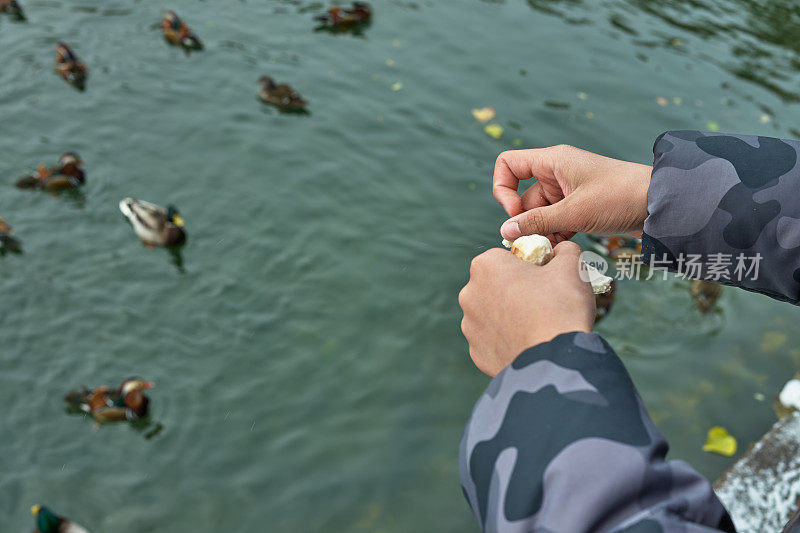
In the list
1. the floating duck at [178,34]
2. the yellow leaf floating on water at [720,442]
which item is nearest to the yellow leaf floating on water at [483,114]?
the floating duck at [178,34]

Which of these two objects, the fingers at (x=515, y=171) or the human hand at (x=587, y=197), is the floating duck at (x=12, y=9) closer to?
the fingers at (x=515, y=171)

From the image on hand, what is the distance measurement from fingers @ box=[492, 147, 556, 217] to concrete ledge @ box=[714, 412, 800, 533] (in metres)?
2.65

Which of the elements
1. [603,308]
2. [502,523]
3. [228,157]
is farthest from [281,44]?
[502,523]

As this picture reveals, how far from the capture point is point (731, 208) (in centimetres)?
214

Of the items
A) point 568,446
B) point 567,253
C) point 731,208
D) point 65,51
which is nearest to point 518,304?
point 567,253

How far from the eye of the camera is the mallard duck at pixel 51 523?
4.17 meters

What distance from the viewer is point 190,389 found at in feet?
16.9

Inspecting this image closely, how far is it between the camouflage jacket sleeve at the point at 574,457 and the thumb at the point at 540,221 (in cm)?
105

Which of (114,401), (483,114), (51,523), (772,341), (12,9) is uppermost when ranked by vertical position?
(483,114)

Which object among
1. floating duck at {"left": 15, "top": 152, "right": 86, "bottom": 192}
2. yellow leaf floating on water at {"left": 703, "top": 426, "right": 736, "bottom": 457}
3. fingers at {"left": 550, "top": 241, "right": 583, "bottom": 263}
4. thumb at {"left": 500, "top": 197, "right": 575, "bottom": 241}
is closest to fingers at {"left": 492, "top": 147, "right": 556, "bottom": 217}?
thumb at {"left": 500, "top": 197, "right": 575, "bottom": 241}

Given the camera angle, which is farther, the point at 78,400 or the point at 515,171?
the point at 78,400

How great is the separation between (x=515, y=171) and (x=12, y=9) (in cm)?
1009

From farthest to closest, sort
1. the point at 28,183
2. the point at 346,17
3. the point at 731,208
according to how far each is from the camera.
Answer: the point at 346,17 → the point at 28,183 → the point at 731,208

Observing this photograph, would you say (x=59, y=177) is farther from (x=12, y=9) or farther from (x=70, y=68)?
(x=12, y=9)
